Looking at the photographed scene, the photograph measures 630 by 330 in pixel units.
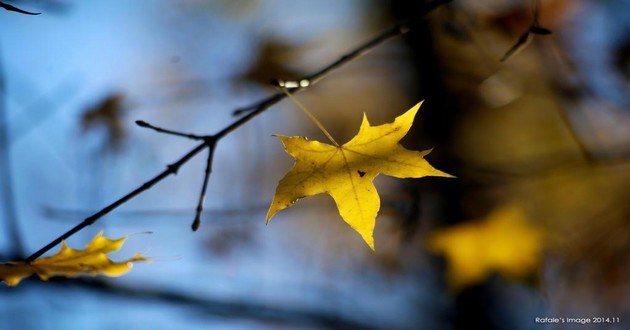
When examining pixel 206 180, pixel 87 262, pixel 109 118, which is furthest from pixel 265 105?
pixel 109 118

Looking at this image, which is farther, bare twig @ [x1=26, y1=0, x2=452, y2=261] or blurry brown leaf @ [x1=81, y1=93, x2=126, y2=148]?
blurry brown leaf @ [x1=81, y1=93, x2=126, y2=148]

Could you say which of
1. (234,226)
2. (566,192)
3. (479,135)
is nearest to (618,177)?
(566,192)

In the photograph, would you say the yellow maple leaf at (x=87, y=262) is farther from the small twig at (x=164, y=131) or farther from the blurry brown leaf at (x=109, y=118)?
the blurry brown leaf at (x=109, y=118)

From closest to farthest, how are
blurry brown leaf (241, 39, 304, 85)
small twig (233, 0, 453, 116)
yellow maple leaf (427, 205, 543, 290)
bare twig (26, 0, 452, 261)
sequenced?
bare twig (26, 0, 452, 261), small twig (233, 0, 453, 116), yellow maple leaf (427, 205, 543, 290), blurry brown leaf (241, 39, 304, 85)

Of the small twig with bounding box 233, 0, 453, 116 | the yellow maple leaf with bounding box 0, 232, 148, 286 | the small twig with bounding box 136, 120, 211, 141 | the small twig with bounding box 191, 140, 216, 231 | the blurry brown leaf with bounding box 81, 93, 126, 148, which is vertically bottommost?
the yellow maple leaf with bounding box 0, 232, 148, 286

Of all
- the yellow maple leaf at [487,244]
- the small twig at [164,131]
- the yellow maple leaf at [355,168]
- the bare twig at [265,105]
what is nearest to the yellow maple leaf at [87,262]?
the bare twig at [265,105]

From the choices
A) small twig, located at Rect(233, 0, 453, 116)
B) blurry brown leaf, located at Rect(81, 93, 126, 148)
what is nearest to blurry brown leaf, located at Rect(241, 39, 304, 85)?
blurry brown leaf, located at Rect(81, 93, 126, 148)

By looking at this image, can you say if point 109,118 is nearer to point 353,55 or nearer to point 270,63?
point 270,63

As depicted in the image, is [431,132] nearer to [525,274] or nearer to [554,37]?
[525,274]

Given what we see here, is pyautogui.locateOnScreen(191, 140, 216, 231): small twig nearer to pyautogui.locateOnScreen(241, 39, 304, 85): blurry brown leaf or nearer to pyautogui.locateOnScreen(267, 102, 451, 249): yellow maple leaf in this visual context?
pyautogui.locateOnScreen(267, 102, 451, 249): yellow maple leaf
